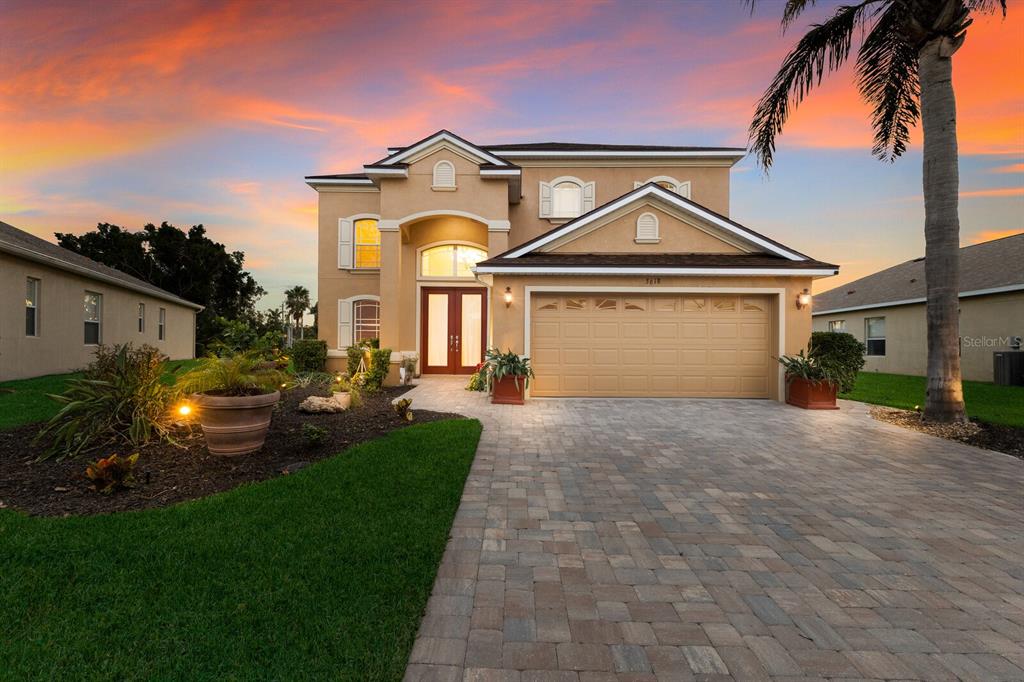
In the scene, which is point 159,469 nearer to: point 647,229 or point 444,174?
point 444,174

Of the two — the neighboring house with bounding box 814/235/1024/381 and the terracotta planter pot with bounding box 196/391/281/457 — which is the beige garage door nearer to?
the terracotta planter pot with bounding box 196/391/281/457

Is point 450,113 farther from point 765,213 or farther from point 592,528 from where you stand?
point 592,528

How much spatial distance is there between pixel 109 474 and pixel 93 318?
1520 centimetres

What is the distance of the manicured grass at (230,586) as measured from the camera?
1.83 m

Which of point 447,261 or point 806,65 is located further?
point 447,261

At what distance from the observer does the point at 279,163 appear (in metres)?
13.8

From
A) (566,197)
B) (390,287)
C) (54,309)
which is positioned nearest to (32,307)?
(54,309)

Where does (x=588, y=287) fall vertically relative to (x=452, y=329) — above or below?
above

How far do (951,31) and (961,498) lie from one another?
8.10 meters

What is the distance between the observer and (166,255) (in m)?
29.2

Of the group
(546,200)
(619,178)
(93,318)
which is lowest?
(93,318)

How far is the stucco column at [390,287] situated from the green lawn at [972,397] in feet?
40.6


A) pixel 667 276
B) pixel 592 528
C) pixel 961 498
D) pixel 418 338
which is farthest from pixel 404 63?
pixel 961 498

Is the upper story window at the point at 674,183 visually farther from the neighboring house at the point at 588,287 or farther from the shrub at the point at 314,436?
the shrub at the point at 314,436
